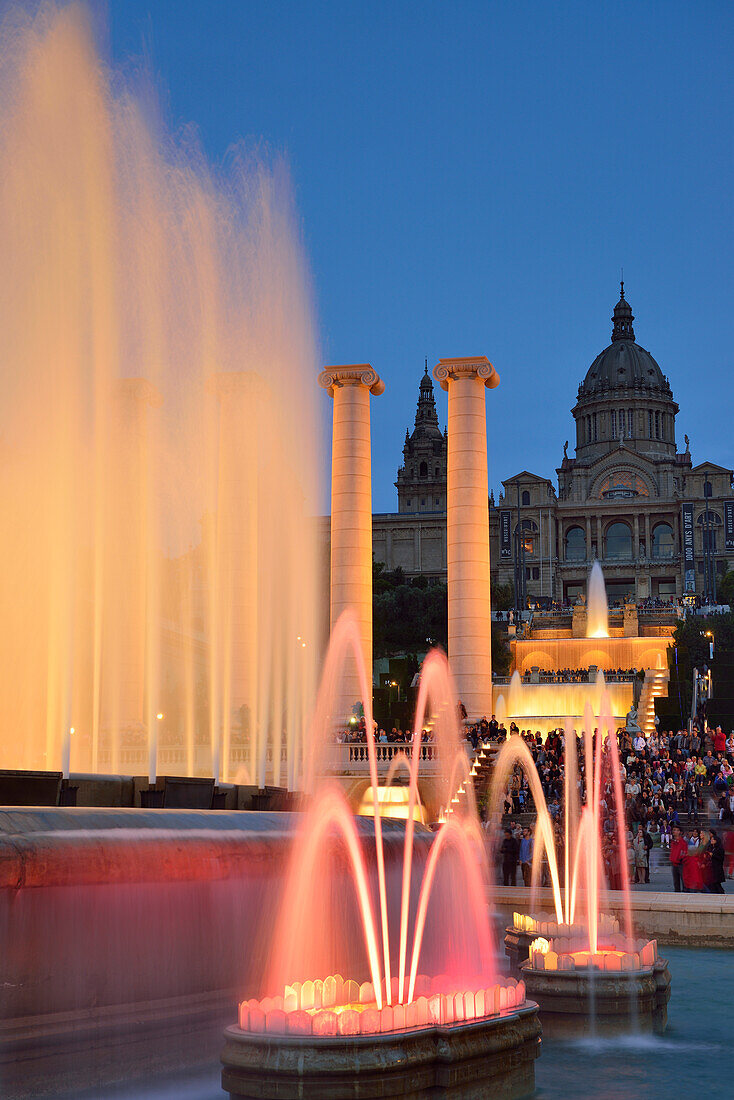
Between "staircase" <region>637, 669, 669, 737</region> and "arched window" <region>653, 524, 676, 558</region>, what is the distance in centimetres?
6745

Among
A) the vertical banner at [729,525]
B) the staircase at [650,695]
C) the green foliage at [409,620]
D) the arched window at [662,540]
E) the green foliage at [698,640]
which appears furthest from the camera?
the arched window at [662,540]

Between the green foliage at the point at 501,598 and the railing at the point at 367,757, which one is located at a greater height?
the green foliage at the point at 501,598

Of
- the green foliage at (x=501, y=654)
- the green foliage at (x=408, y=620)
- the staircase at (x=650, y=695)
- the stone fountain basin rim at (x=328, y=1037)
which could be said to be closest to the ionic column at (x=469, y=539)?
the staircase at (x=650, y=695)

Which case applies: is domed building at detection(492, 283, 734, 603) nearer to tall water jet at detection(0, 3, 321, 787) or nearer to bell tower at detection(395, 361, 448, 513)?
bell tower at detection(395, 361, 448, 513)

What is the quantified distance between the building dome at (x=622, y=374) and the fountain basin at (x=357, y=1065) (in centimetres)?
15258

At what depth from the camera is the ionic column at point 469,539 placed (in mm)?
44500

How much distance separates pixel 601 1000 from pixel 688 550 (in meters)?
112

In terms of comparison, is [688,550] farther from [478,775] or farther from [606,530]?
[478,775]

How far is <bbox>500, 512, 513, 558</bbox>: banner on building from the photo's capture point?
12575 centimetres

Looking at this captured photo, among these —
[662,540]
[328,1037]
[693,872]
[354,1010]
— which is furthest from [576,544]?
[328,1037]

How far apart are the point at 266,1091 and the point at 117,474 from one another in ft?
67.9

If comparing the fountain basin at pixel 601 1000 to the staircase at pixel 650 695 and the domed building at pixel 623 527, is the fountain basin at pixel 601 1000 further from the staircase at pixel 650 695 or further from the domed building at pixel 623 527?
the domed building at pixel 623 527

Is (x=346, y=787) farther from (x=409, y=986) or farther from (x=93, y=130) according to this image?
(x=409, y=986)

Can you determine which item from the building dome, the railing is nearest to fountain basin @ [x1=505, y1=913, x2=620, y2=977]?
the railing
